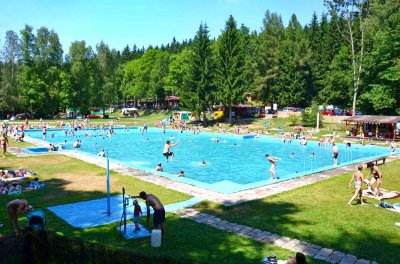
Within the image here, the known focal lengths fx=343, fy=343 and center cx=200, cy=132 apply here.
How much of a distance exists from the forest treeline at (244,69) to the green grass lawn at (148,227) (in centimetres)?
2959

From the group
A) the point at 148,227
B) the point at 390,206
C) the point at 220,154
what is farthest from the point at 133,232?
the point at 220,154

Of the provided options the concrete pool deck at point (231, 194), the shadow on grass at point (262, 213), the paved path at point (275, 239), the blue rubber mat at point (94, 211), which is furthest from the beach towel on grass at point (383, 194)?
the blue rubber mat at point (94, 211)

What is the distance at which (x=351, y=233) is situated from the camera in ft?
29.7

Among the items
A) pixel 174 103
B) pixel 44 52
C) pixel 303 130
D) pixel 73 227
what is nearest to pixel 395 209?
pixel 73 227

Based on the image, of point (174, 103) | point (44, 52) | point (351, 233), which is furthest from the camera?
point (174, 103)

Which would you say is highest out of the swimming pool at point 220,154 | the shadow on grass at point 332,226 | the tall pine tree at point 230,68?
the tall pine tree at point 230,68

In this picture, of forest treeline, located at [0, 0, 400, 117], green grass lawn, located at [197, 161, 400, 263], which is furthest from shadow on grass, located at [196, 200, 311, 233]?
forest treeline, located at [0, 0, 400, 117]

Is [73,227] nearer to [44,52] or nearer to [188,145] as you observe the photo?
[188,145]

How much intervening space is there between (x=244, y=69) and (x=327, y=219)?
4041 centimetres

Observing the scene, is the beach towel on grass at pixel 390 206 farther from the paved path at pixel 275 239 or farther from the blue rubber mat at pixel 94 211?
the blue rubber mat at pixel 94 211

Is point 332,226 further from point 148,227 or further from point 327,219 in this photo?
point 148,227

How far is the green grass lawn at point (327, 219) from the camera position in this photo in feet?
27.2

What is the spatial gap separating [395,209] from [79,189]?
11.4m

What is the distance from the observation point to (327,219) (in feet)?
33.4
